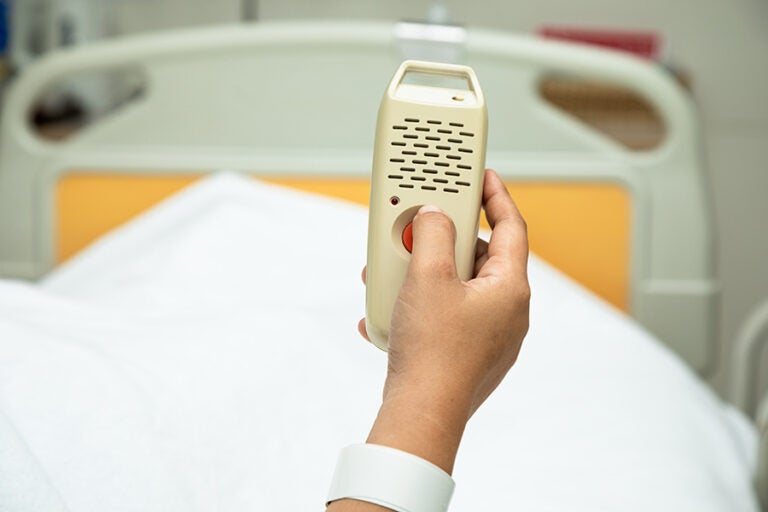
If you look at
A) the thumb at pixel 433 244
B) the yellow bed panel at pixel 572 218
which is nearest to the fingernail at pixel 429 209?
the thumb at pixel 433 244

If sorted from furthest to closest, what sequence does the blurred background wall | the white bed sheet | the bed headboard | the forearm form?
the blurred background wall < the bed headboard < the white bed sheet < the forearm

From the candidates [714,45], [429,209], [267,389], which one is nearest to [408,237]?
[429,209]

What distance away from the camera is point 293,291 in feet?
3.12

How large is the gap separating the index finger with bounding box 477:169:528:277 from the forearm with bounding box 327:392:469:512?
2.7 inches

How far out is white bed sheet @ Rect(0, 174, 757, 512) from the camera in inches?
20.6

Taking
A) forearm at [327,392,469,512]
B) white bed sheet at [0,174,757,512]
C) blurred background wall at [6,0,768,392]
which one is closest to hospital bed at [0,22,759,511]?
white bed sheet at [0,174,757,512]

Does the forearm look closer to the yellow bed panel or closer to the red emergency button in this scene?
the red emergency button

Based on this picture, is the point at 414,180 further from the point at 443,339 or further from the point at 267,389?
the point at 267,389

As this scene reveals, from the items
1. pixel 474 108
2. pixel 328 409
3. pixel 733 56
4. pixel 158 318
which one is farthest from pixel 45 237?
pixel 733 56

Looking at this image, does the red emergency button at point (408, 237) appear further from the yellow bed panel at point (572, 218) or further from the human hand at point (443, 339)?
the yellow bed panel at point (572, 218)

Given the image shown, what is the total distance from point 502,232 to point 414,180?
0.05 metres

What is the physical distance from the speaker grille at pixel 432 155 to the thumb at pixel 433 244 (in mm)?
15

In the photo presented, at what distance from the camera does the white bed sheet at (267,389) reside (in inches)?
20.6

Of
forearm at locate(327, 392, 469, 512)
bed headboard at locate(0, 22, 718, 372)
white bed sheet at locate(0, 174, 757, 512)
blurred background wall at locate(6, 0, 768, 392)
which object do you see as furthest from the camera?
blurred background wall at locate(6, 0, 768, 392)
